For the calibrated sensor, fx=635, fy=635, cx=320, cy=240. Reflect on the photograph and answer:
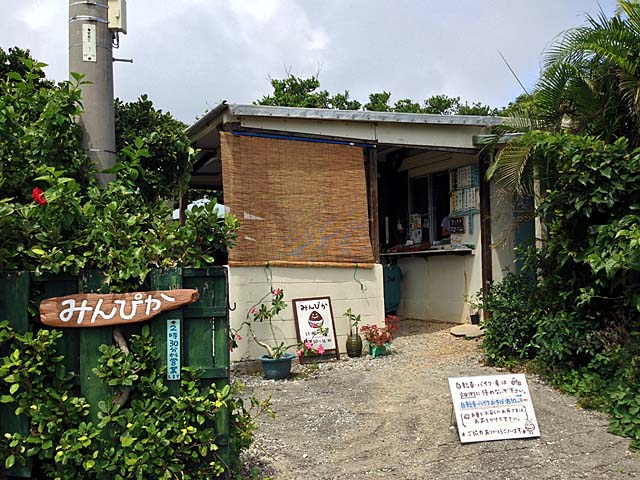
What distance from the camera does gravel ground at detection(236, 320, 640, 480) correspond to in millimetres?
4391

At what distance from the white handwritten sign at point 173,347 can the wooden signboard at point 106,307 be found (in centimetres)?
10

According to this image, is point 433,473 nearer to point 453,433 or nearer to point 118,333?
point 453,433

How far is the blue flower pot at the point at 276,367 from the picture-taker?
693 centimetres

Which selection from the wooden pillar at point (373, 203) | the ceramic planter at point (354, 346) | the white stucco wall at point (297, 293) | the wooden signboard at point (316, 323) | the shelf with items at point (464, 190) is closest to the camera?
the white stucco wall at point (297, 293)

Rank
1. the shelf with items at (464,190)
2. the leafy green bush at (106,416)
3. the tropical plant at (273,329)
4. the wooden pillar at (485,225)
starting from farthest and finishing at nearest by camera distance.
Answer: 1. the shelf with items at (464,190)
2. the wooden pillar at (485,225)
3. the tropical plant at (273,329)
4. the leafy green bush at (106,416)

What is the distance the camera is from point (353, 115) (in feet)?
26.8

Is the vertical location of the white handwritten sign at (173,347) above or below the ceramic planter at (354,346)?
above

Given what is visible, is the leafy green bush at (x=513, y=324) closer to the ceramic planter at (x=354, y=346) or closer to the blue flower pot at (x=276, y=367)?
the ceramic planter at (x=354, y=346)

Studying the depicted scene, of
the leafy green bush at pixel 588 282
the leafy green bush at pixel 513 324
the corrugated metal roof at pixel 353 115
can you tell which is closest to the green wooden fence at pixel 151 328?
the leafy green bush at pixel 588 282

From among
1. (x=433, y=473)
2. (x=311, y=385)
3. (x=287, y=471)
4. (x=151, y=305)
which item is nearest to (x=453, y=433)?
(x=433, y=473)

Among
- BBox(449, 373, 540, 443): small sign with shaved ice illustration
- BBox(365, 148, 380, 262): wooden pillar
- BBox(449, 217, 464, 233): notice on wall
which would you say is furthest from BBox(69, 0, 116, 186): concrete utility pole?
BBox(449, 217, 464, 233): notice on wall

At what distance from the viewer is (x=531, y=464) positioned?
4.45 m

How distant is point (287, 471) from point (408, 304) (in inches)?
273

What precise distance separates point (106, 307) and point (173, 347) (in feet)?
1.35
